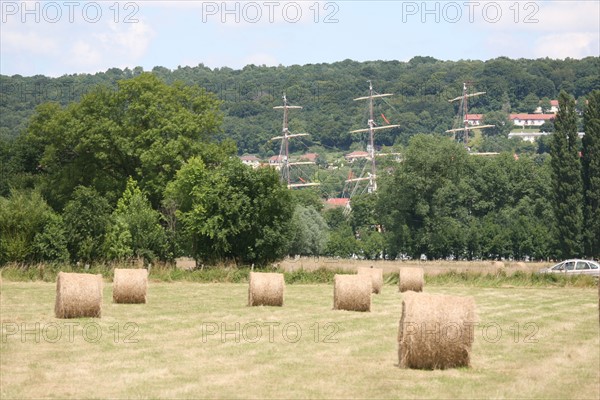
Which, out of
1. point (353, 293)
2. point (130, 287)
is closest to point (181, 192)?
point (130, 287)

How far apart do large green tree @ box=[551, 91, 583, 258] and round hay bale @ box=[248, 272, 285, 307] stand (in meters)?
62.3

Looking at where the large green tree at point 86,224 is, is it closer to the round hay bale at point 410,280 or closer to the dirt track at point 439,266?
the dirt track at point 439,266

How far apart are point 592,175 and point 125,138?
4008cm

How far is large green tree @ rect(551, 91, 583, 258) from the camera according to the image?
90312mm

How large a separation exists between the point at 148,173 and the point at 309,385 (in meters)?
55.5

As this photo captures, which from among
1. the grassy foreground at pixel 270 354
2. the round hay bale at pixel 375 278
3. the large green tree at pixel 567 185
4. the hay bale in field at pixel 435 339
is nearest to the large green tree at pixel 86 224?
the round hay bale at pixel 375 278

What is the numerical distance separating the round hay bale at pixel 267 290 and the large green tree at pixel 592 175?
200 ft

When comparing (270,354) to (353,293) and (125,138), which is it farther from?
(125,138)

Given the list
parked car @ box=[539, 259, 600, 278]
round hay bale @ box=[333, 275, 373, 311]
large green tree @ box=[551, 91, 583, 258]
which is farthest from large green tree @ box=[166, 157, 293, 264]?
large green tree @ box=[551, 91, 583, 258]

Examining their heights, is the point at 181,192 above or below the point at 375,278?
above

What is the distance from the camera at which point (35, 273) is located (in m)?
48.3

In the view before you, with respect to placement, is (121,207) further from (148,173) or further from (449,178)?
(449,178)

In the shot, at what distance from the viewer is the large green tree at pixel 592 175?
290 ft

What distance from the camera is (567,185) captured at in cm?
9038
